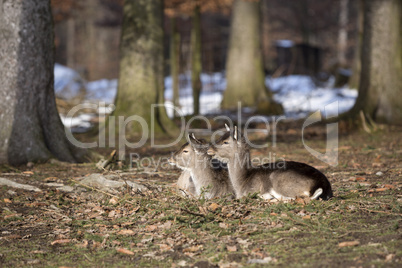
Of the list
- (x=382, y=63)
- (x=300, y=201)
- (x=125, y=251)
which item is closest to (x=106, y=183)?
(x=125, y=251)

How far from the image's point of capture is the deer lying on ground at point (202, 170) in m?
8.48

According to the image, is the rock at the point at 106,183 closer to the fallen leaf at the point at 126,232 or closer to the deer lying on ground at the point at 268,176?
the deer lying on ground at the point at 268,176

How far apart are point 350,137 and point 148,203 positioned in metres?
8.31

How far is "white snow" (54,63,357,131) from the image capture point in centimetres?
2116

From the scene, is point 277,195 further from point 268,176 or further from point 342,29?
point 342,29

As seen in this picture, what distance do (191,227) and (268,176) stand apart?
1638 mm

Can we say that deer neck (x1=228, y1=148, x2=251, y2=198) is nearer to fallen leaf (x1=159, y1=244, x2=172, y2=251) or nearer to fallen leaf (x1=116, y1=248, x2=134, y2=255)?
fallen leaf (x1=159, y1=244, x2=172, y2=251)

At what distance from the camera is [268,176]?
312 inches

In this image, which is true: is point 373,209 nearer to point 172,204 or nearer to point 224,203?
point 224,203

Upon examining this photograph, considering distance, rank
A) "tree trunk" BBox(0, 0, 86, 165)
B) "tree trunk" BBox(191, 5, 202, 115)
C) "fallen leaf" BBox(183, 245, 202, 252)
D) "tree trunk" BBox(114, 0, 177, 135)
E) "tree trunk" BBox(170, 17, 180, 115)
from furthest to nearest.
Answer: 1. "tree trunk" BBox(170, 17, 180, 115)
2. "tree trunk" BBox(191, 5, 202, 115)
3. "tree trunk" BBox(114, 0, 177, 135)
4. "tree trunk" BBox(0, 0, 86, 165)
5. "fallen leaf" BBox(183, 245, 202, 252)

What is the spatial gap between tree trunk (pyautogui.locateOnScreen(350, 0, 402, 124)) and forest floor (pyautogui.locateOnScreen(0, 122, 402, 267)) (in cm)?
625

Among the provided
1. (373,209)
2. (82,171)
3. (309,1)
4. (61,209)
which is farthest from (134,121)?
(309,1)

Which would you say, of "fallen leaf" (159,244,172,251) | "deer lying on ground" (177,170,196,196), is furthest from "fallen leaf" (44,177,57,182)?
"fallen leaf" (159,244,172,251)

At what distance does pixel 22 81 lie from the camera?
409 inches
